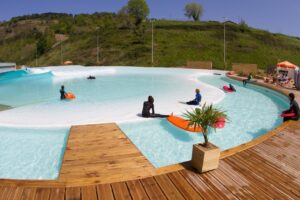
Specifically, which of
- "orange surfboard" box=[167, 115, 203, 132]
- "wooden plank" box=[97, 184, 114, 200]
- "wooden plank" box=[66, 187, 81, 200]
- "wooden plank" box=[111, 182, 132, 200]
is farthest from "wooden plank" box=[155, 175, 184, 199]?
"orange surfboard" box=[167, 115, 203, 132]

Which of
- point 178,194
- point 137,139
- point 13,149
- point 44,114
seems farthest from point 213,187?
point 44,114

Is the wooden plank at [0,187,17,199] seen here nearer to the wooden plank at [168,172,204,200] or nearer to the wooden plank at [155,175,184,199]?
the wooden plank at [155,175,184,199]

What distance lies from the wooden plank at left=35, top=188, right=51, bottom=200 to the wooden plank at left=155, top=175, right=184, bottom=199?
217 centimetres

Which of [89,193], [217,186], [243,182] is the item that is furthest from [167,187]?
[243,182]

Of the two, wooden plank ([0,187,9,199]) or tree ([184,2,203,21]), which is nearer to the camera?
wooden plank ([0,187,9,199])

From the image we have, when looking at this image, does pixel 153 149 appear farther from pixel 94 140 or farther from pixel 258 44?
pixel 258 44

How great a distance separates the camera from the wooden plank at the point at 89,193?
451 cm

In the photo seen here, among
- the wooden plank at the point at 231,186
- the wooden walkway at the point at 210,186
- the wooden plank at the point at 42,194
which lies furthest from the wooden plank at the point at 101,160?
the wooden plank at the point at 231,186

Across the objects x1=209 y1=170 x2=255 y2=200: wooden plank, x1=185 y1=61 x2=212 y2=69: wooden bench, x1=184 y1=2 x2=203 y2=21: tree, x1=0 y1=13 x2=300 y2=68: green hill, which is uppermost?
x1=184 y1=2 x2=203 y2=21: tree

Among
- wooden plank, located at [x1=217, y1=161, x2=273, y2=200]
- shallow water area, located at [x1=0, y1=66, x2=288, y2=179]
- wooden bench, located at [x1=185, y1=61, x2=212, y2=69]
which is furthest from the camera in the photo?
wooden bench, located at [x1=185, y1=61, x2=212, y2=69]

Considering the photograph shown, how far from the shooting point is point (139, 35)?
5691 cm

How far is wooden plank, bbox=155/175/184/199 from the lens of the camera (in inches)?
184

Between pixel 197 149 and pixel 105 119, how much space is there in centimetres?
589

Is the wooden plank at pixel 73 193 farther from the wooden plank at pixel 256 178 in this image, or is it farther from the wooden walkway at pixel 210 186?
the wooden plank at pixel 256 178
